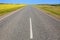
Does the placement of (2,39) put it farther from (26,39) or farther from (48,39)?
(48,39)

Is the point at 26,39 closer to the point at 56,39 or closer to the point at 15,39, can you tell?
the point at 15,39

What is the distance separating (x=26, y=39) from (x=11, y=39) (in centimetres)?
77

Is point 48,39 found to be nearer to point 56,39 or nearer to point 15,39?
point 56,39

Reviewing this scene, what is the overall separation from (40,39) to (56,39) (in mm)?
852

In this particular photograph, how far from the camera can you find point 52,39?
7.14 meters

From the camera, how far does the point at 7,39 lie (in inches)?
274

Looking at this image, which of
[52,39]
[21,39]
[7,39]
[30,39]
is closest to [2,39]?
[7,39]

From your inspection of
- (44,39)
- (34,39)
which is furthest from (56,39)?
(34,39)

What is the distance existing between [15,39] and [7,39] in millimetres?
411

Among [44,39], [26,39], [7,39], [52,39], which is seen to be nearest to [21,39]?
[26,39]

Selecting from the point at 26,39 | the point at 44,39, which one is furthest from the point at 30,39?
the point at 44,39

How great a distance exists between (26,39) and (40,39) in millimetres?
723

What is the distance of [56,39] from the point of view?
7141mm

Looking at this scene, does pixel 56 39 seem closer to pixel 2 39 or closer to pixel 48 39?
pixel 48 39
